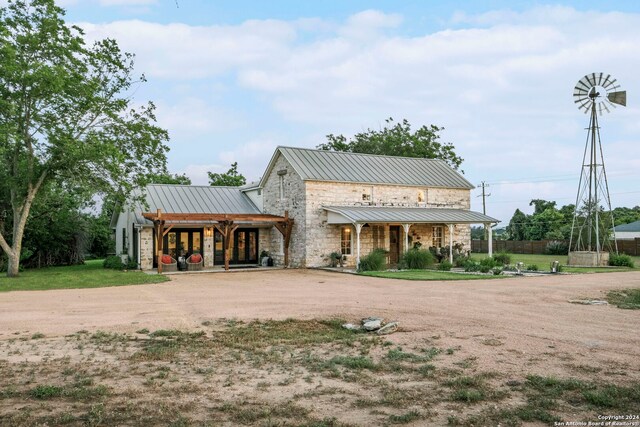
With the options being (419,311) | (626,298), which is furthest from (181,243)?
(626,298)

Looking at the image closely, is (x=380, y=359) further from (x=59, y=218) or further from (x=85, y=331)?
(x=59, y=218)

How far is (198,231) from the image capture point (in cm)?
2583

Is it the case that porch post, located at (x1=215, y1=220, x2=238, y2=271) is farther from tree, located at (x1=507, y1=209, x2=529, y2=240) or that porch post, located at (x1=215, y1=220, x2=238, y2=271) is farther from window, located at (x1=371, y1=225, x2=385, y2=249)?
tree, located at (x1=507, y1=209, x2=529, y2=240)

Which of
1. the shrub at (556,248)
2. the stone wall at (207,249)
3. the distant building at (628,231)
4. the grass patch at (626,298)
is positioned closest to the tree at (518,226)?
the distant building at (628,231)

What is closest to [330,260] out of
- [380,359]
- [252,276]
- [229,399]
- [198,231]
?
[252,276]

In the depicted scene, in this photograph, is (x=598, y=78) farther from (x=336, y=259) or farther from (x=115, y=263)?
(x=115, y=263)

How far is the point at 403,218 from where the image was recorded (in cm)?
2419

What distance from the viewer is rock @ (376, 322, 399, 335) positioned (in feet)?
28.8

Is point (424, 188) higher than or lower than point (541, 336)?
higher

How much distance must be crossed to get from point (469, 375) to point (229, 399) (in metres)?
2.87

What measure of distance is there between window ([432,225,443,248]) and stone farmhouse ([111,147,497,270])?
56mm

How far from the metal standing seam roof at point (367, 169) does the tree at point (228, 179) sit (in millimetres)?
19622

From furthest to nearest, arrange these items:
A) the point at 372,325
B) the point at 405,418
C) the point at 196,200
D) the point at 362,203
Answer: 1. the point at 196,200
2. the point at 362,203
3. the point at 372,325
4. the point at 405,418

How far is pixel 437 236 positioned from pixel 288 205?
8.66 metres
